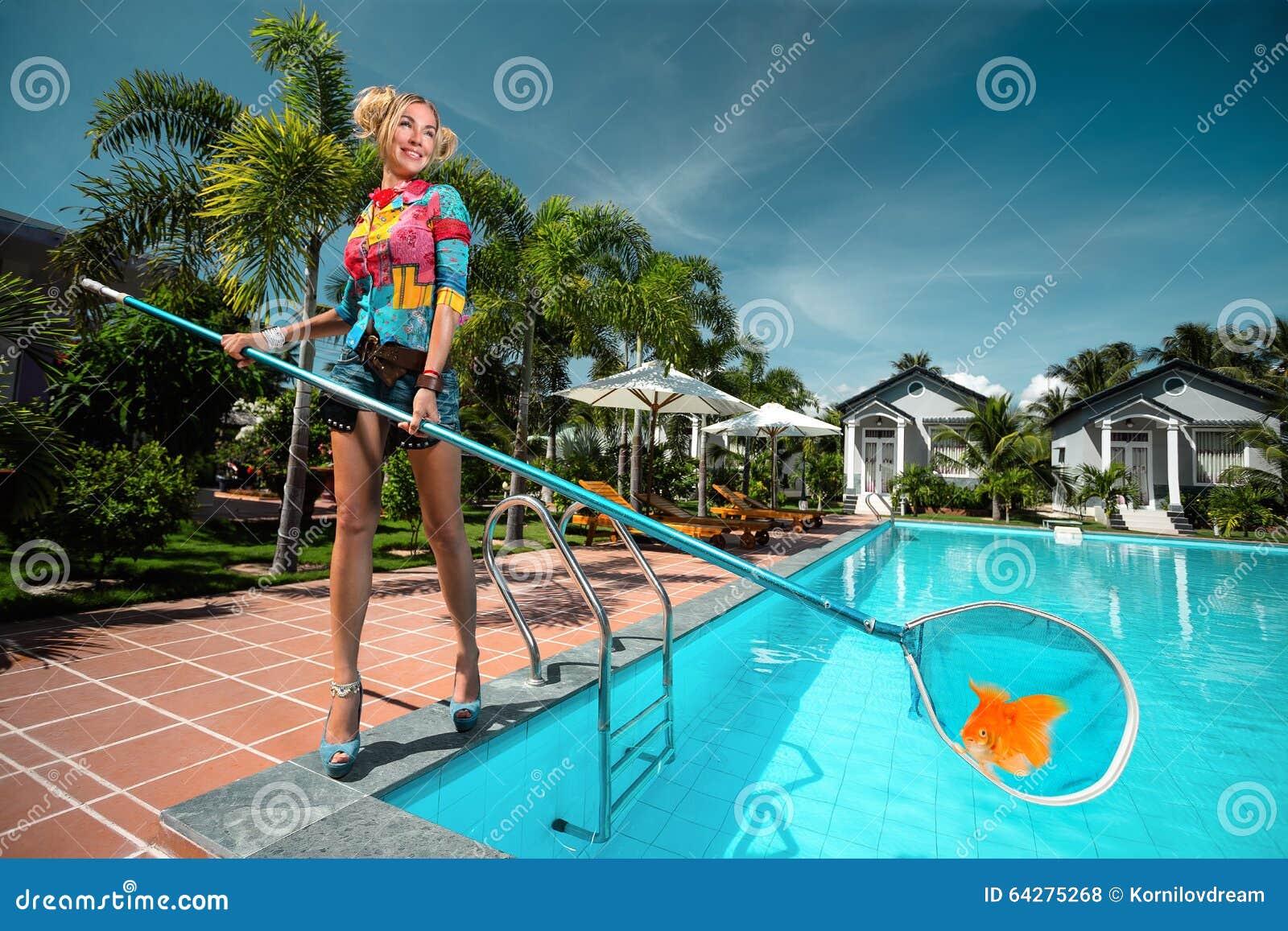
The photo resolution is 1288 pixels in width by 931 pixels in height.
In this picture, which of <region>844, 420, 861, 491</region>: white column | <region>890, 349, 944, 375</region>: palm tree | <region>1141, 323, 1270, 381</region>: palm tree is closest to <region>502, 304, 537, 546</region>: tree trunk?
<region>844, 420, 861, 491</region>: white column

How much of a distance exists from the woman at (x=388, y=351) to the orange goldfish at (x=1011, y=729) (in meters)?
1.79

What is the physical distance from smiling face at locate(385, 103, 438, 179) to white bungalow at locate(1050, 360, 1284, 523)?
86.2ft

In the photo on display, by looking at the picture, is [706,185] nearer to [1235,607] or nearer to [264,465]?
[264,465]

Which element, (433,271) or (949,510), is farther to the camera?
(949,510)

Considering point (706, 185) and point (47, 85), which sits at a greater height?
point (706, 185)

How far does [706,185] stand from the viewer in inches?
510

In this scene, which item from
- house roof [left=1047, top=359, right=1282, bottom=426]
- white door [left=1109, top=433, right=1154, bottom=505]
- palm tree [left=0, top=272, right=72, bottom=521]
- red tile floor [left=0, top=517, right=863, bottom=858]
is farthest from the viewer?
white door [left=1109, top=433, right=1154, bottom=505]

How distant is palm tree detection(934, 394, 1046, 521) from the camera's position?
21.5 metres

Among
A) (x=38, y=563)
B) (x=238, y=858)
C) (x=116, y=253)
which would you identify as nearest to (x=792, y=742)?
(x=238, y=858)

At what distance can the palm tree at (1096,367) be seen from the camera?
39.2 m

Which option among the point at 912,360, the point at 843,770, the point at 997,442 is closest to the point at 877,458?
the point at 997,442

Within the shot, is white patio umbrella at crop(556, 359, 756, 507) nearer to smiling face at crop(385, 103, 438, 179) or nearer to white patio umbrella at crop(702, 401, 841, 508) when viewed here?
white patio umbrella at crop(702, 401, 841, 508)
